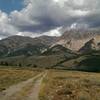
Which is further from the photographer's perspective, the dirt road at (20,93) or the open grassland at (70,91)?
the dirt road at (20,93)

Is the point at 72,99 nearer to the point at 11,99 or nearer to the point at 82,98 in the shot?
the point at 82,98

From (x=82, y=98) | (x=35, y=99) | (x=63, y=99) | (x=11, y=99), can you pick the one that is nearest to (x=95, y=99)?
(x=82, y=98)

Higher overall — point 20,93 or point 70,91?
point 20,93

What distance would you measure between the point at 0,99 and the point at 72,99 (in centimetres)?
833

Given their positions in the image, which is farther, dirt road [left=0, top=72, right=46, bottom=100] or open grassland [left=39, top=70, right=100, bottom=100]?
dirt road [left=0, top=72, right=46, bottom=100]

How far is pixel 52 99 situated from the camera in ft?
117

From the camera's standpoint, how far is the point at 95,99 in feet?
114

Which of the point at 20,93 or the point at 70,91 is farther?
the point at 70,91

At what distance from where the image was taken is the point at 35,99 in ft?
119

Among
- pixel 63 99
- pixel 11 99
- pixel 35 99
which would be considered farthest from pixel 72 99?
pixel 11 99

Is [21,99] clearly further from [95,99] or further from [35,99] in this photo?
[95,99]

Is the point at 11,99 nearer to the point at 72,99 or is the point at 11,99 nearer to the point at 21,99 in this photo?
the point at 21,99

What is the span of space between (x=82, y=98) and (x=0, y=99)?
9.36 meters

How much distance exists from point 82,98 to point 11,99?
813 cm
